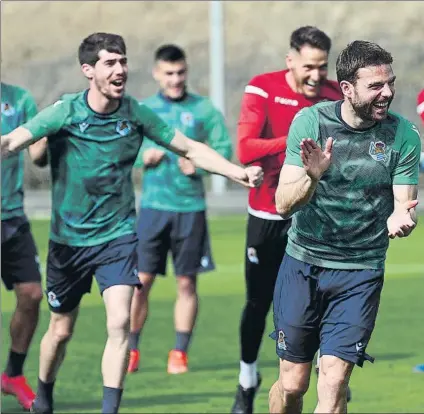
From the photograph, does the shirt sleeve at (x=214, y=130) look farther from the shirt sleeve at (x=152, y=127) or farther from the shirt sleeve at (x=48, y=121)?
the shirt sleeve at (x=48, y=121)

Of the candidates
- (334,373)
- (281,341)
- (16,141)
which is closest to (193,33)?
(16,141)

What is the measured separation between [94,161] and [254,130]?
1.02m

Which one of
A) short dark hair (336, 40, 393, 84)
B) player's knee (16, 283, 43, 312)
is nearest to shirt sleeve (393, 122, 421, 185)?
short dark hair (336, 40, 393, 84)

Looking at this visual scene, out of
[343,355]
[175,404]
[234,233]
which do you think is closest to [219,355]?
[175,404]

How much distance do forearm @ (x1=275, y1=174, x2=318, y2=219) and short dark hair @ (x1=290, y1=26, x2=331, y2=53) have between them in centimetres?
202

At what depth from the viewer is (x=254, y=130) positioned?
360 inches

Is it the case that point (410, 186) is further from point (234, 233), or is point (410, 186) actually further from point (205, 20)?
point (205, 20)

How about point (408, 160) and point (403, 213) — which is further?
point (408, 160)

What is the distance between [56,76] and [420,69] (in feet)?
32.6

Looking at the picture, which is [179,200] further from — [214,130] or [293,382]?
[293,382]

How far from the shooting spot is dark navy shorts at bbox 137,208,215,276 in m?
11.4

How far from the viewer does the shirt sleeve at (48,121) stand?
336 inches

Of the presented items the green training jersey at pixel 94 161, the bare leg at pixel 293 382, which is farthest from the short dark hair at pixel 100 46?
the bare leg at pixel 293 382

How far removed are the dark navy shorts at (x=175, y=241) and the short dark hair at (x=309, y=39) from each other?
275 cm
